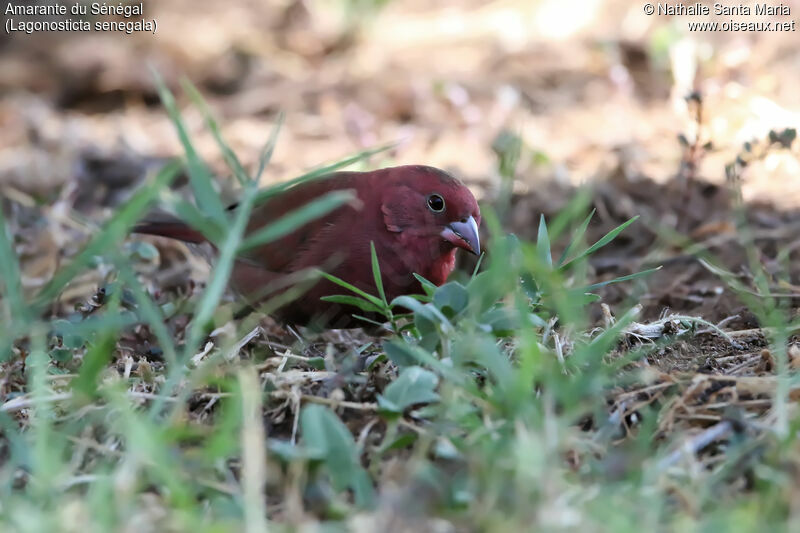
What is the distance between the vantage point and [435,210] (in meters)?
3.64

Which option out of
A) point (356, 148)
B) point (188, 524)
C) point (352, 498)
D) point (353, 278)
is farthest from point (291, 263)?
point (356, 148)

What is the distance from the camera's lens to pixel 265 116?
22.8 ft

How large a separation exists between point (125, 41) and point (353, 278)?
192 inches

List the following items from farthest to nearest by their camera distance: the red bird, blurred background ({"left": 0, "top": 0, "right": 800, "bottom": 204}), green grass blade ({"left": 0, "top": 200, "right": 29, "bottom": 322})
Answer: blurred background ({"left": 0, "top": 0, "right": 800, "bottom": 204}) < the red bird < green grass blade ({"left": 0, "top": 200, "right": 29, "bottom": 322})

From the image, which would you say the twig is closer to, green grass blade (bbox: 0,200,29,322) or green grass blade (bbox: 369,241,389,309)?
green grass blade (bbox: 369,241,389,309)

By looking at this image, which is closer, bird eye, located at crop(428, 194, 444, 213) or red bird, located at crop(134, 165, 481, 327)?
red bird, located at crop(134, 165, 481, 327)

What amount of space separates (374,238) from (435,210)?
0.27 metres

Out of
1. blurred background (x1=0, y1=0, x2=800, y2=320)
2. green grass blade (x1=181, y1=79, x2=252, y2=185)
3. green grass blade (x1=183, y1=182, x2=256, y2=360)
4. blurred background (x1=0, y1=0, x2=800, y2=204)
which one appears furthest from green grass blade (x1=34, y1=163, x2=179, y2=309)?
blurred background (x1=0, y1=0, x2=800, y2=204)

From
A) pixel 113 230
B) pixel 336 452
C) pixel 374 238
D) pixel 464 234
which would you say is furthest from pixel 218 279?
pixel 464 234

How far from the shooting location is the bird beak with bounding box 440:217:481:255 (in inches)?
139

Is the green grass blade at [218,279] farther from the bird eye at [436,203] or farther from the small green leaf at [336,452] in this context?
the bird eye at [436,203]

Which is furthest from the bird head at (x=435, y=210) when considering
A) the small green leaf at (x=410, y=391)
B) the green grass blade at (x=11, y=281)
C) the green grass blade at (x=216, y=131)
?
the green grass blade at (x=11, y=281)

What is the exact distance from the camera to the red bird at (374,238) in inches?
135

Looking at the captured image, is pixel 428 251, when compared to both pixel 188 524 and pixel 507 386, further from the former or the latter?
pixel 188 524
